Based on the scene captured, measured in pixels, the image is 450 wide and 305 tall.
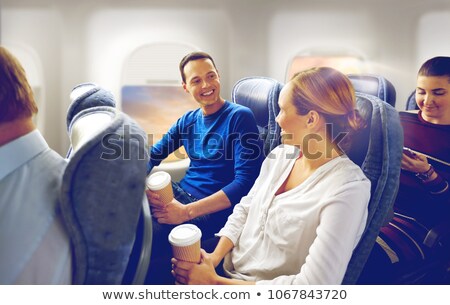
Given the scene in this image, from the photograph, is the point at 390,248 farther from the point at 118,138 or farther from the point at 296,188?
the point at 118,138

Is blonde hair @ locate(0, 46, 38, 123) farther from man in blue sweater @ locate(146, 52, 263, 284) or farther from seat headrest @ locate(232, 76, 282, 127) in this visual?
seat headrest @ locate(232, 76, 282, 127)

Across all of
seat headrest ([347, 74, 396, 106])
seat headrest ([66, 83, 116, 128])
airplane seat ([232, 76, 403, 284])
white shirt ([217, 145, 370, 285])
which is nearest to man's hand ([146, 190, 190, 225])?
white shirt ([217, 145, 370, 285])

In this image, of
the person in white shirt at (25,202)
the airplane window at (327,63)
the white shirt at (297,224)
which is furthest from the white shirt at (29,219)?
the airplane window at (327,63)

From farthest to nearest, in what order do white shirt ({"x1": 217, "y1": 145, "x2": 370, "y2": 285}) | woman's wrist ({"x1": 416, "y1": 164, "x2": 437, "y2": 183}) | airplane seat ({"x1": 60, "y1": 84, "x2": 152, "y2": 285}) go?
woman's wrist ({"x1": 416, "y1": 164, "x2": 437, "y2": 183})
white shirt ({"x1": 217, "y1": 145, "x2": 370, "y2": 285})
airplane seat ({"x1": 60, "y1": 84, "x2": 152, "y2": 285})

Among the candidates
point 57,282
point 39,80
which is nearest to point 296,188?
point 57,282

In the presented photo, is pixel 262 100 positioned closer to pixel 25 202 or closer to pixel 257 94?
pixel 257 94

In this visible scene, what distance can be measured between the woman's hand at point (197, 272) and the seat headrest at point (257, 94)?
0.48 m

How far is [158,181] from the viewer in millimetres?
1314

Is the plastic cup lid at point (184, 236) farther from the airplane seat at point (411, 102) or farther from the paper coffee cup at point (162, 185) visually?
the airplane seat at point (411, 102)

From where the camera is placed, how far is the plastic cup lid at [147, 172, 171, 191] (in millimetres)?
1303

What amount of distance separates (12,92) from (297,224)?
74 cm

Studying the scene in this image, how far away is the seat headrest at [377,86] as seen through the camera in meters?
1.34

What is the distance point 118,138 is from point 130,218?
18 centimetres

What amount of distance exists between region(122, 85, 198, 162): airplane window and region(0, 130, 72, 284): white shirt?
462 millimetres
